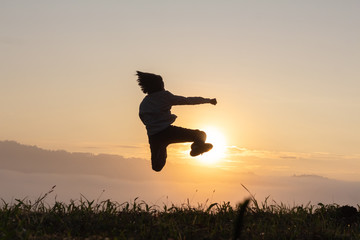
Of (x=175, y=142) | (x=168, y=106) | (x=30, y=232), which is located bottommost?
(x=30, y=232)

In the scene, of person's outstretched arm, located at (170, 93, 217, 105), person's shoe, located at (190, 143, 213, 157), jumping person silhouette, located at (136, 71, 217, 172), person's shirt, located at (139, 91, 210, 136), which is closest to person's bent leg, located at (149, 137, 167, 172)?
jumping person silhouette, located at (136, 71, 217, 172)

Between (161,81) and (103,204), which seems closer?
(103,204)

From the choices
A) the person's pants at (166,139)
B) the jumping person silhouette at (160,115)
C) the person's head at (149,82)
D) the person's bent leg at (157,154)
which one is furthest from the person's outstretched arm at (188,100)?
the person's bent leg at (157,154)

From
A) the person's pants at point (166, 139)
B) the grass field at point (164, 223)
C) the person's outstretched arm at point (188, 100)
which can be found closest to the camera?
the grass field at point (164, 223)

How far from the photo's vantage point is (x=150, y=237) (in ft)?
23.3

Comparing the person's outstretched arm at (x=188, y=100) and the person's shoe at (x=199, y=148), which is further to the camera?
the person's shoe at (x=199, y=148)

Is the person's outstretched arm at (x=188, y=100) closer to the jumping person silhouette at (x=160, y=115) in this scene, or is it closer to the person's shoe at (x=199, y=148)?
the jumping person silhouette at (x=160, y=115)

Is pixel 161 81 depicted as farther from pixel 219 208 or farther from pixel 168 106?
pixel 219 208

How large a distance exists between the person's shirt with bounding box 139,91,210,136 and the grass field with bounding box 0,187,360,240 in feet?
6.76

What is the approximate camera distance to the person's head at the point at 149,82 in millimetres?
10523

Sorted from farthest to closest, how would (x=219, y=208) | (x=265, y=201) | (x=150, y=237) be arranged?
(x=265, y=201), (x=219, y=208), (x=150, y=237)

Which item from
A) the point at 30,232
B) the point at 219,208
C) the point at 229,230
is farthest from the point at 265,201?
the point at 30,232

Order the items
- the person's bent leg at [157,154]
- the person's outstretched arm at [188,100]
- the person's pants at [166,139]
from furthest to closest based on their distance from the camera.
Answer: the person's bent leg at [157,154]
the person's pants at [166,139]
the person's outstretched arm at [188,100]

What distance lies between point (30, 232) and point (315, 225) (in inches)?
202
